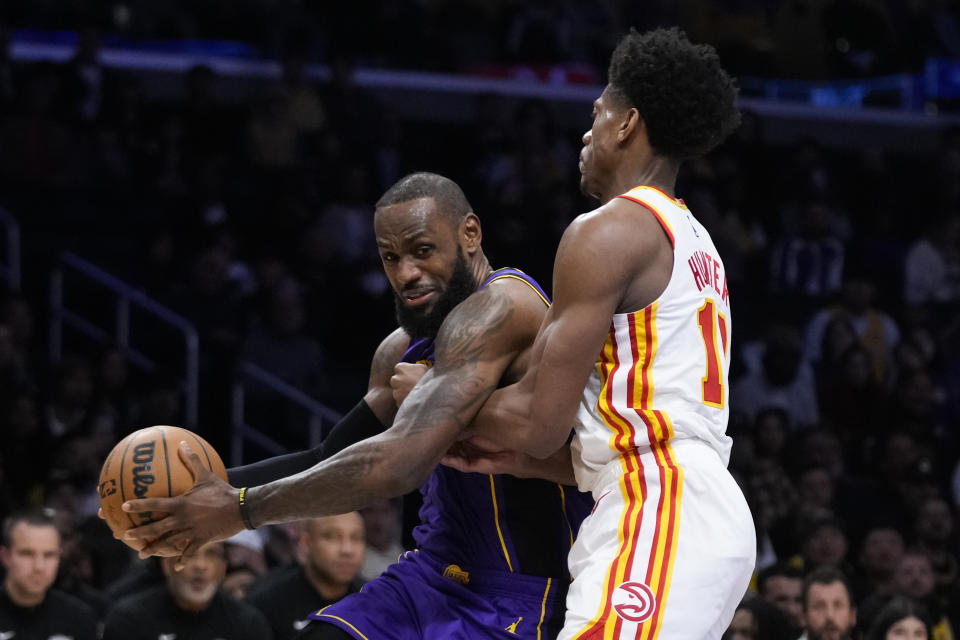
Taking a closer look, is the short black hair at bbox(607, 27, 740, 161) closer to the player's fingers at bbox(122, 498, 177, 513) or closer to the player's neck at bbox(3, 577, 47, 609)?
the player's fingers at bbox(122, 498, 177, 513)

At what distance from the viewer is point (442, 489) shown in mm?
4277

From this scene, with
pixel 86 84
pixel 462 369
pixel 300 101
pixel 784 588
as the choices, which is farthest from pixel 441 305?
pixel 300 101

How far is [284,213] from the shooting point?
11055 millimetres

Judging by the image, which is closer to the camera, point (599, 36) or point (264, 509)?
point (264, 509)

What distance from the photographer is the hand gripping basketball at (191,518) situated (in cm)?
390

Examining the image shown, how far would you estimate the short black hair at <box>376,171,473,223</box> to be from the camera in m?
4.29

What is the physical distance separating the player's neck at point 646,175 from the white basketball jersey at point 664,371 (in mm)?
92

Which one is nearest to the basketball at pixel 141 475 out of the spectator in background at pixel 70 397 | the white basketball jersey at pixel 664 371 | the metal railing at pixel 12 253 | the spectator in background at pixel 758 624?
the white basketball jersey at pixel 664 371

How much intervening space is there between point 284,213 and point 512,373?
24.0 feet

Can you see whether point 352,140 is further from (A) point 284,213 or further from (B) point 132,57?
(B) point 132,57

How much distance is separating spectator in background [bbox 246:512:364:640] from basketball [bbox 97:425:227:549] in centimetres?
319

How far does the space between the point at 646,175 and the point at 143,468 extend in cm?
163

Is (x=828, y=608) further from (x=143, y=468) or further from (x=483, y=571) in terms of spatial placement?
(x=143, y=468)

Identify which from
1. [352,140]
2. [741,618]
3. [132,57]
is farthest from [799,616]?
[132,57]
